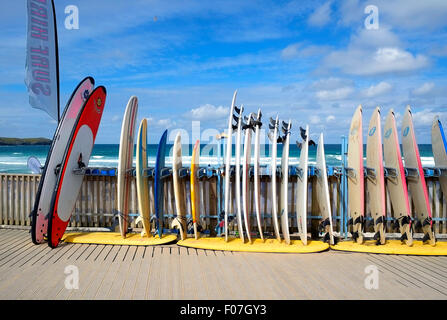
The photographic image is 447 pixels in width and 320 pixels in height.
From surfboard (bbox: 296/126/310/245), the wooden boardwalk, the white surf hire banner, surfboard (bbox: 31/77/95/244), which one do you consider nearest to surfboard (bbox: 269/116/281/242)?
surfboard (bbox: 296/126/310/245)

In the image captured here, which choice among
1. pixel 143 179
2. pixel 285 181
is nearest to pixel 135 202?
pixel 143 179

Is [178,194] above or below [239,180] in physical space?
below

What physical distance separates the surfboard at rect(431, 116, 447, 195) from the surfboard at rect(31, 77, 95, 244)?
520 centimetres

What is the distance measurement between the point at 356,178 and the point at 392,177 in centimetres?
59

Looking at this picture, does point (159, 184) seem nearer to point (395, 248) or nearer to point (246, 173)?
point (246, 173)

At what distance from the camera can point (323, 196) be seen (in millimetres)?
5367

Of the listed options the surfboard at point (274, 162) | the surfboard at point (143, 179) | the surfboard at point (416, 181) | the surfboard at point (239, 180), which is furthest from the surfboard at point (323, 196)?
the surfboard at point (143, 179)

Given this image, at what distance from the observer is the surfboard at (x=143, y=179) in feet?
17.7

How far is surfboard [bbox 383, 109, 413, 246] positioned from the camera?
17.3ft

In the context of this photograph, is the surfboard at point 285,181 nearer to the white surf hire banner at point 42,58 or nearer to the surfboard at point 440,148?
the surfboard at point 440,148

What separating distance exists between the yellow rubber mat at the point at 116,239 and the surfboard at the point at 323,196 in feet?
6.89

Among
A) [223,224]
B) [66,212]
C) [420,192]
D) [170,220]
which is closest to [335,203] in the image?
[420,192]
